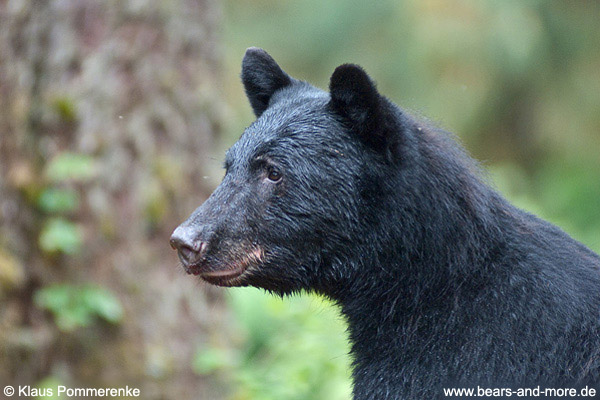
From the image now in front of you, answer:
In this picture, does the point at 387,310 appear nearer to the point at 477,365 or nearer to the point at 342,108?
the point at 477,365

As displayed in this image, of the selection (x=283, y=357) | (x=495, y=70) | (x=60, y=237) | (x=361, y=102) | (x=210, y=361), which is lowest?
(x=361, y=102)

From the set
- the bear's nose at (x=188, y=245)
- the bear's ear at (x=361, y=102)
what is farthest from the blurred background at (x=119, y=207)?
the bear's ear at (x=361, y=102)

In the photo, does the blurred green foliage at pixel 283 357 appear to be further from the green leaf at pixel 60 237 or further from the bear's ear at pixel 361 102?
the bear's ear at pixel 361 102

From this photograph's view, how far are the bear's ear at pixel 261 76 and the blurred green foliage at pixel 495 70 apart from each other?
6.93 meters

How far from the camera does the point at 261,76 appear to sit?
11.7ft

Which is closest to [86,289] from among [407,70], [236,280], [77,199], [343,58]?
[77,199]

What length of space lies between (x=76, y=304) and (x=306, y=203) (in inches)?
110

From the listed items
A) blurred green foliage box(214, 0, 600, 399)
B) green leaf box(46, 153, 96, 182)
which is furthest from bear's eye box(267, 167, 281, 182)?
blurred green foliage box(214, 0, 600, 399)

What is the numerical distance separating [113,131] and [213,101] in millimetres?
870

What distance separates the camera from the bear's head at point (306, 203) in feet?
9.65

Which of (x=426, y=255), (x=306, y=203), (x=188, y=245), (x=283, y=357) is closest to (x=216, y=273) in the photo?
Result: (x=188, y=245)

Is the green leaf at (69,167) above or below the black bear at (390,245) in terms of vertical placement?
above

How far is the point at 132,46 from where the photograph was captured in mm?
5391

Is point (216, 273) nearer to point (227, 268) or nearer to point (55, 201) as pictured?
point (227, 268)
